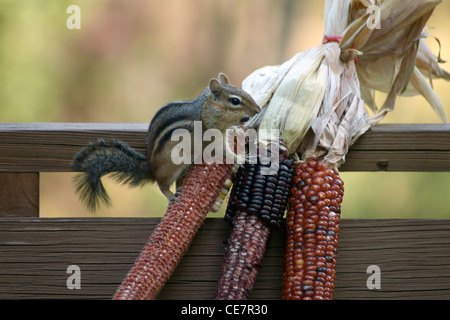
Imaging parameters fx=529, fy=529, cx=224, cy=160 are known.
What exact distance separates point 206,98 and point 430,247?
1.34ft


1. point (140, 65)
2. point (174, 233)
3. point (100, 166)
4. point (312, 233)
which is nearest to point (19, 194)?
point (100, 166)

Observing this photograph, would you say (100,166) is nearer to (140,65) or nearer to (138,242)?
(138,242)

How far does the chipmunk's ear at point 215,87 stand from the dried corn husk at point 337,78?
5 centimetres

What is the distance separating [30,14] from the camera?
6.13ft

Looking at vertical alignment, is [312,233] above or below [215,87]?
below

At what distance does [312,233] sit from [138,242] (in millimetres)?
251

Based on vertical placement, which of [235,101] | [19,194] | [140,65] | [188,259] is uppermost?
[140,65]

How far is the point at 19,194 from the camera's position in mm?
798

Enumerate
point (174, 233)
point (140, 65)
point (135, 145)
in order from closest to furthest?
point (174, 233)
point (135, 145)
point (140, 65)

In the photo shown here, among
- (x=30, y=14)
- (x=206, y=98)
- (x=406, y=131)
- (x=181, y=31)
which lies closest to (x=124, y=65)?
(x=181, y=31)

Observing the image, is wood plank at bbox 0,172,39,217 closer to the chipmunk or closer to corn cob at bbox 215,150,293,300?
the chipmunk

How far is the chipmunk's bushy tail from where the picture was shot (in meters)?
0.76

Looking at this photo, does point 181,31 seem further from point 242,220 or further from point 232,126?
point 242,220
